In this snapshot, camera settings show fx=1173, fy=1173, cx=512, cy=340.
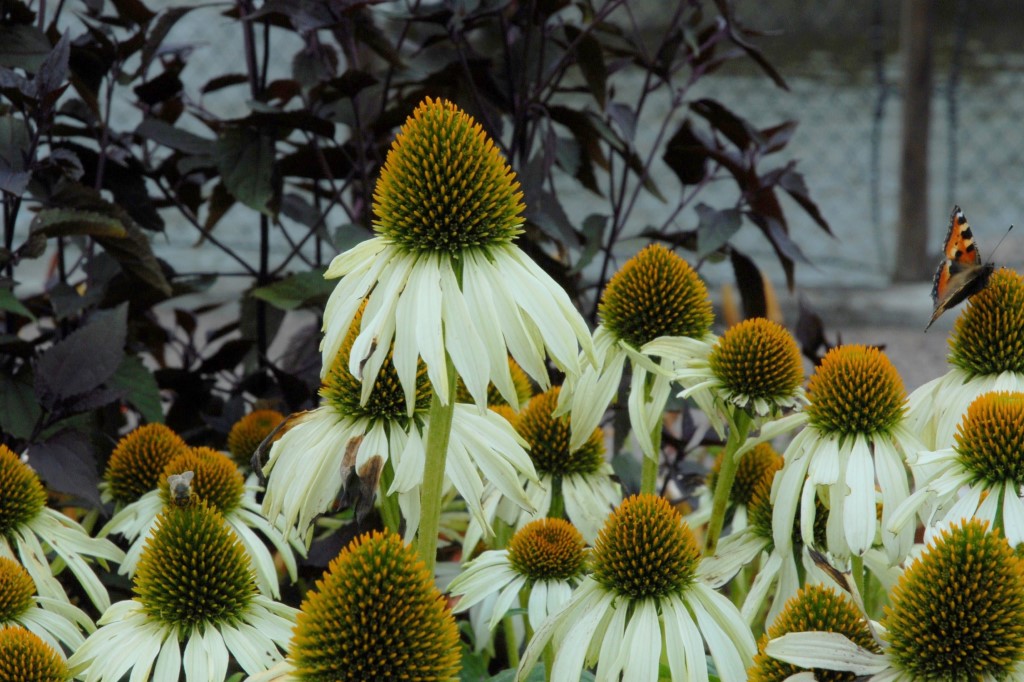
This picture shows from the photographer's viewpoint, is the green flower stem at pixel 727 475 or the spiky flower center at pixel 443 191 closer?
the spiky flower center at pixel 443 191

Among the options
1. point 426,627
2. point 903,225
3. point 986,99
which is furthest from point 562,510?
point 986,99

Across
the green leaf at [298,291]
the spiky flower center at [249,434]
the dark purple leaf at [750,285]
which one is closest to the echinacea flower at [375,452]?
the spiky flower center at [249,434]

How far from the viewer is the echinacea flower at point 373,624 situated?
616mm

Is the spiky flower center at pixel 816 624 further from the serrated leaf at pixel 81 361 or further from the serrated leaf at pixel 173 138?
the serrated leaf at pixel 173 138

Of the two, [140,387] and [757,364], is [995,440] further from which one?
[140,387]

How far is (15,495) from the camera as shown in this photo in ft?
3.01

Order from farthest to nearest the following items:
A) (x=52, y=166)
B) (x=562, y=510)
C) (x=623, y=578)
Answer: (x=52, y=166) < (x=562, y=510) < (x=623, y=578)

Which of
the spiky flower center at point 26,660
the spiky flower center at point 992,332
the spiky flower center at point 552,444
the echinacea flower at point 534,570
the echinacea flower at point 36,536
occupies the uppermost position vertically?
the spiky flower center at point 992,332

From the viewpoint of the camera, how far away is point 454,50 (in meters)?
1.46

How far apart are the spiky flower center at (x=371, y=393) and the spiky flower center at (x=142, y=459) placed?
0.93 ft

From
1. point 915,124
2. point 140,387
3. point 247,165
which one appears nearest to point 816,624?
point 140,387

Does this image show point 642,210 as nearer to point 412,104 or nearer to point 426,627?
point 412,104

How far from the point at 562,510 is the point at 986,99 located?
4218 millimetres

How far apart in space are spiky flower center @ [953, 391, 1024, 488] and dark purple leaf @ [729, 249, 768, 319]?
65 centimetres
